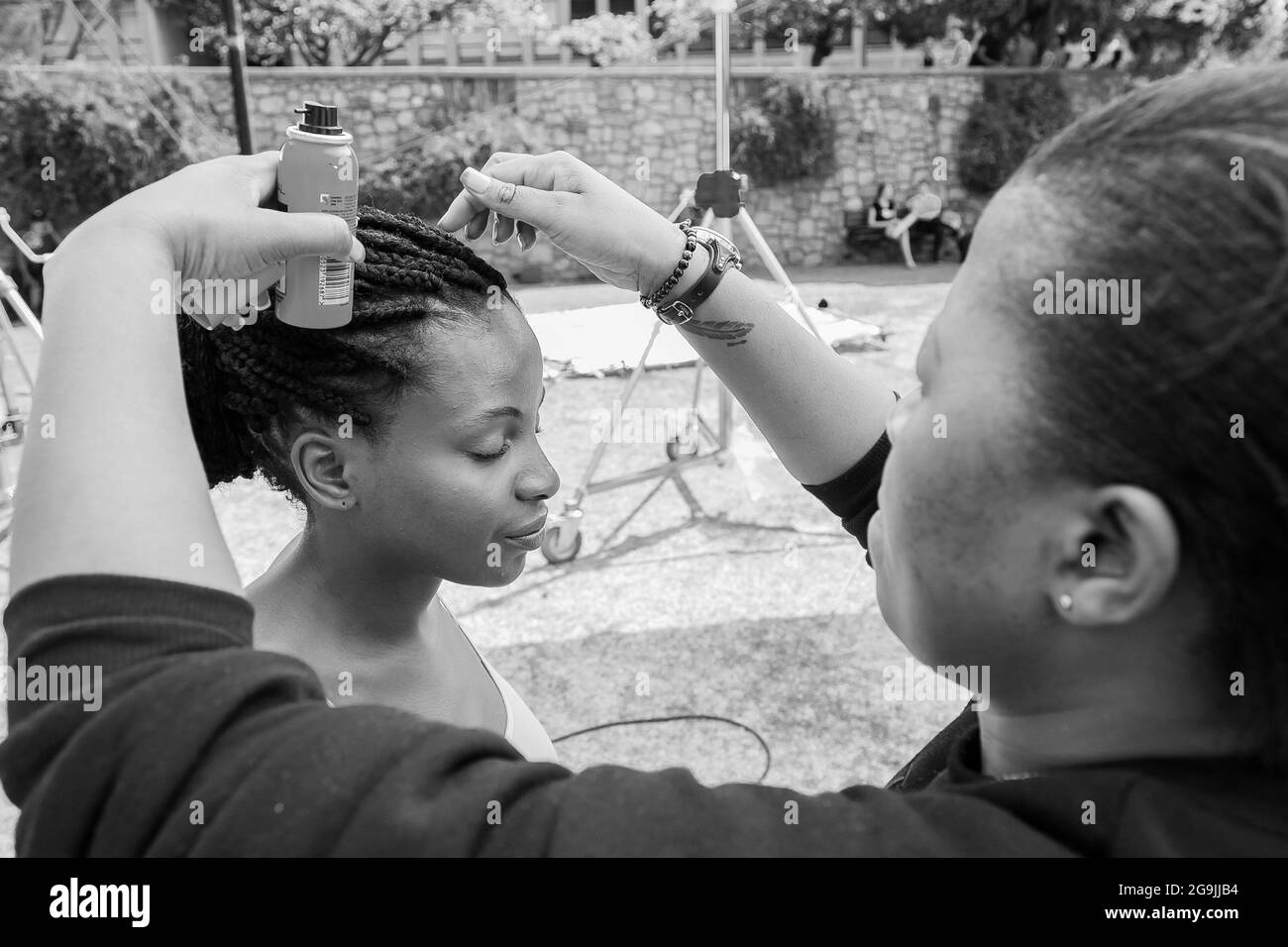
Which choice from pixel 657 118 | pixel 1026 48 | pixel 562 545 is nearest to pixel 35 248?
pixel 657 118

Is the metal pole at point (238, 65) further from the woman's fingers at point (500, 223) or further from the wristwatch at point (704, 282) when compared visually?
the wristwatch at point (704, 282)

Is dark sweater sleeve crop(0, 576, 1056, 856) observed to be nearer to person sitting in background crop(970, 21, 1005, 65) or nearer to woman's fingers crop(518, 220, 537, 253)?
woman's fingers crop(518, 220, 537, 253)

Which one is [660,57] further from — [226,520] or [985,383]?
[985,383]

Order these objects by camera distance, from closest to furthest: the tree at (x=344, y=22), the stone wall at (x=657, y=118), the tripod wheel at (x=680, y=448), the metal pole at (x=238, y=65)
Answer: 1. the tripod wheel at (x=680, y=448)
2. the metal pole at (x=238, y=65)
3. the stone wall at (x=657, y=118)
4. the tree at (x=344, y=22)

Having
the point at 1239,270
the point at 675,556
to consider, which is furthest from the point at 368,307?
the point at 675,556

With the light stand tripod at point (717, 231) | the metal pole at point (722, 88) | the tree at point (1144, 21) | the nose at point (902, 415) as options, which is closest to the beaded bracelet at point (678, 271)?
the nose at point (902, 415)

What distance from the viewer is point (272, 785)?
1.85 feet

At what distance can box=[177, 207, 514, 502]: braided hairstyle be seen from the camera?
1.27 m

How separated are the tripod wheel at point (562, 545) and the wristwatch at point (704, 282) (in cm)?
261

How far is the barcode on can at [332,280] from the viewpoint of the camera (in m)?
0.99

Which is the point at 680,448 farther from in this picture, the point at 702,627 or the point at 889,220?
the point at 889,220

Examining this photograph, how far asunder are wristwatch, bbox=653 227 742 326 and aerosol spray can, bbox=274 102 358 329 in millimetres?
437

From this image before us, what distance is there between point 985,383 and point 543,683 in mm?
2729

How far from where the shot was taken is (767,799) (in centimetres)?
63
